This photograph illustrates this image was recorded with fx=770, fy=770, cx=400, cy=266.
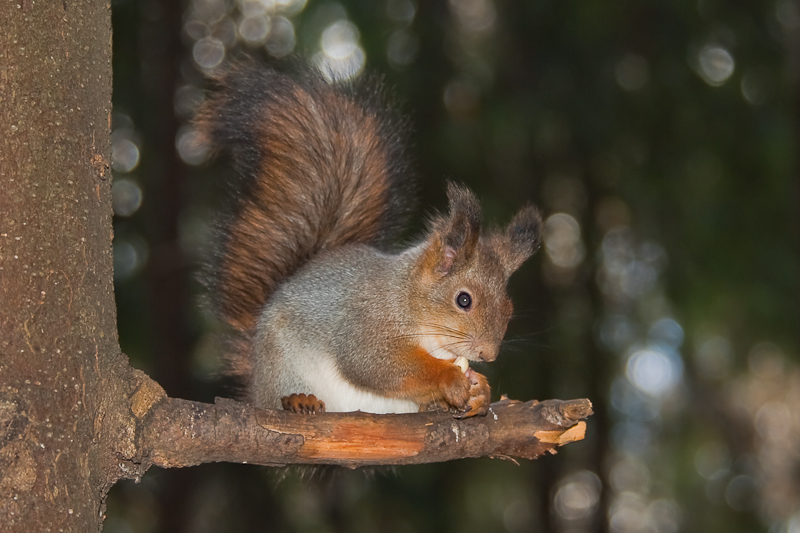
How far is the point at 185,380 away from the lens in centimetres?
436

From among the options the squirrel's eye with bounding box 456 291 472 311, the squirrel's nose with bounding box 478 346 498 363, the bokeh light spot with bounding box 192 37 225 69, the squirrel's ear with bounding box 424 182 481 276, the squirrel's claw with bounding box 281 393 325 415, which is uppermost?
the bokeh light spot with bounding box 192 37 225 69

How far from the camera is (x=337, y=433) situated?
1.55 m

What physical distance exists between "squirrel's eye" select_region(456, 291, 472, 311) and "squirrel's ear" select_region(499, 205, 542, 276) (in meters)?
0.19

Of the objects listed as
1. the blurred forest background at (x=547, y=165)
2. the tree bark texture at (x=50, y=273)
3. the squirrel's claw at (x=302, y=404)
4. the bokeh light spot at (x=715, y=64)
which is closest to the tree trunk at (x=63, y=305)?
the tree bark texture at (x=50, y=273)

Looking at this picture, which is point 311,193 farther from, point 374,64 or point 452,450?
point 374,64

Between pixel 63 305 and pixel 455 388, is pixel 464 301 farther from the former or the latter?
pixel 63 305

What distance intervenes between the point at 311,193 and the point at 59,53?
1183 millimetres

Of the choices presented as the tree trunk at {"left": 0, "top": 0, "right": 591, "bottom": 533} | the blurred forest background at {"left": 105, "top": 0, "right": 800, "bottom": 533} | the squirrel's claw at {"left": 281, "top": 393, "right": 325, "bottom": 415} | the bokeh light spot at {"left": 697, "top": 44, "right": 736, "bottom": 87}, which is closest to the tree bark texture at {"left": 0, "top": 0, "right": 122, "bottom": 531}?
the tree trunk at {"left": 0, "top": 0, "right": 591, "bottom": 533}

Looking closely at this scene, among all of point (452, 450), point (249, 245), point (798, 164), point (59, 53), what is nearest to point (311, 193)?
point (249, 245)

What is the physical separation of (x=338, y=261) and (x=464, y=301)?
42 centimetres

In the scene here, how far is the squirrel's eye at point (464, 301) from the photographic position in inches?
83.3

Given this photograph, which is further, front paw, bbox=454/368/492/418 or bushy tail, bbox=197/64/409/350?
bushy tail, bbox=197/64/409/350

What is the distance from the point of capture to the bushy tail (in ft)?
7.29

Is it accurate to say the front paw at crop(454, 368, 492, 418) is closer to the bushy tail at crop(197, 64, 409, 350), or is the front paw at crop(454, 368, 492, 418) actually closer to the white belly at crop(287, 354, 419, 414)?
the white belly at crop(287, 354, 419, 414)
